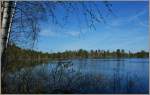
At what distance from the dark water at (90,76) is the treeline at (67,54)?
0.05 m

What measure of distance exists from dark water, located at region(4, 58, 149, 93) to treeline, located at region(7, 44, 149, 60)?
47 millimetres

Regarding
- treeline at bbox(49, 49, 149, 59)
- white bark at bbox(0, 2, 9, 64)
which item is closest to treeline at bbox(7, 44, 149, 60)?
treeline at bbox(49, 49, 149, 59)

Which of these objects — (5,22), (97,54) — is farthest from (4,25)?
(97,54)

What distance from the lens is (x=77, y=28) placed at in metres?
3.47

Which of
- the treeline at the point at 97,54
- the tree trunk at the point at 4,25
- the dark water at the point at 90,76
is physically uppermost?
the tree trunk at the point at 4,25

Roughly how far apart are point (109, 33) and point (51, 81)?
0.63 metres

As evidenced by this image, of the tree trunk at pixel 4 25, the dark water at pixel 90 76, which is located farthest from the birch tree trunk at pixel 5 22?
the dark water at pixel 90 76

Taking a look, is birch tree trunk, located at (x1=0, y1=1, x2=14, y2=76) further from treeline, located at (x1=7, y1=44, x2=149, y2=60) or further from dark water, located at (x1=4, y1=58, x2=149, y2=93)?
dark water, located at (x1=4, y1=58, x2=149, y2=93)

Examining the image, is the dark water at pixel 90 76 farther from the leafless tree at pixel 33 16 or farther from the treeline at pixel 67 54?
the leafless tree at pixel 33 16

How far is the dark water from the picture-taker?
3.44 metres

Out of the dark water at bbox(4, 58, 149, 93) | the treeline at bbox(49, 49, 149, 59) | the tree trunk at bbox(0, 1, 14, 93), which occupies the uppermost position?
the tree trunk at bbox(0, 1, 14, 93)

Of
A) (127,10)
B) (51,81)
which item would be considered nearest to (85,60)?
(51,81)

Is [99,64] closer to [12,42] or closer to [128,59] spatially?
[128,59]

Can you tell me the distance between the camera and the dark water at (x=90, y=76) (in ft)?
11.3
